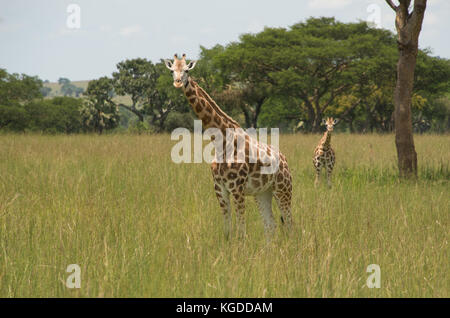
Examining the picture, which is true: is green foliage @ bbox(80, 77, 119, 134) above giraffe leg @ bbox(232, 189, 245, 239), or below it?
above

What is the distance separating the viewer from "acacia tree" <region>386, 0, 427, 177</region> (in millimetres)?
7934

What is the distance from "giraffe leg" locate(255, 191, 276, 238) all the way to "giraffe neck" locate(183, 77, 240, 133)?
857 mm

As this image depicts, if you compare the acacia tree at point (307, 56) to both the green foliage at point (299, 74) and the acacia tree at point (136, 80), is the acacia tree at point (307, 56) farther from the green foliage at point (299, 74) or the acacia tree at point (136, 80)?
the acacia tree at point (136, 80)

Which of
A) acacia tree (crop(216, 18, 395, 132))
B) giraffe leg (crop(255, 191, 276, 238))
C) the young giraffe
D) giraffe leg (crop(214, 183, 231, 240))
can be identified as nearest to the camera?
the young giraffe

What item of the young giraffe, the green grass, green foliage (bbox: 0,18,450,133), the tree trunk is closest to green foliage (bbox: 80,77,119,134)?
green foliage (bbox: 0,18,450,133)

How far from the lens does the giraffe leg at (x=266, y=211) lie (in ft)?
13.9

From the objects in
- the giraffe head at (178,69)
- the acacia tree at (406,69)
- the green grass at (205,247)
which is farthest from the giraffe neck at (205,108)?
the acacia tree at (406,69)

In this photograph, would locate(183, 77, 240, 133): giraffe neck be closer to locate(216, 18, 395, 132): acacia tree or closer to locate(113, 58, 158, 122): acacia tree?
locate(216, 18, 395, 132): acacia tree

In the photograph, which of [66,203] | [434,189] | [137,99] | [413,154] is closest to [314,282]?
[66,203]

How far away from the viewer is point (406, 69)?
8117 millimetres

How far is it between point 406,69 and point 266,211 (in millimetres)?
5360

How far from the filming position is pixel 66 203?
5.28 meters

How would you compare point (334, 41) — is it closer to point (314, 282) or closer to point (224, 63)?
point (224, 63)

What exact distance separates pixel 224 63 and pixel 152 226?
26514 millimetres
